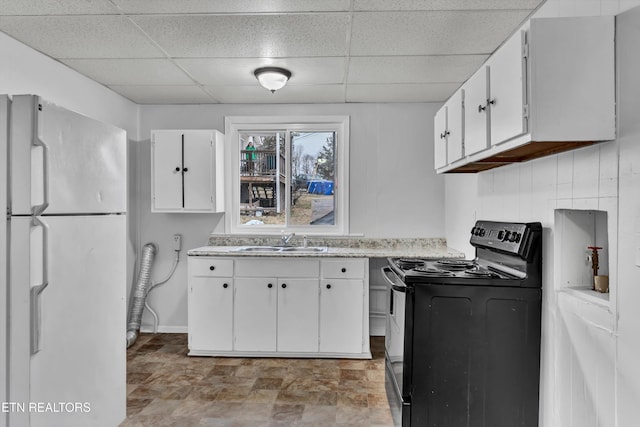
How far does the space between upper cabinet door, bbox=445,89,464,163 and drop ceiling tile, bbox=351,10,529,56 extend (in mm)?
386

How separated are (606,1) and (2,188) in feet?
8.14

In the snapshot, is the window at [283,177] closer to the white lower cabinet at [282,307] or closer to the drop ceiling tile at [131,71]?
the white lower cabinet at [282,307]

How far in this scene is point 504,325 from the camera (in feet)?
6.57

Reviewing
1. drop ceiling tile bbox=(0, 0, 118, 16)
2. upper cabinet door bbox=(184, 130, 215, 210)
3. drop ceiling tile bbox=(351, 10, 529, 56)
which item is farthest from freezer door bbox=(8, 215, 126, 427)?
drop ceiling tile bbox=(351, 10, 529, 56)

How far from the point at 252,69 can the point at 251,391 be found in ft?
7.59

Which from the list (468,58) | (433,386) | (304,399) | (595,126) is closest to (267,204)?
(304,399)

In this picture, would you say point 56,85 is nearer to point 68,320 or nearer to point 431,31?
point 68,320

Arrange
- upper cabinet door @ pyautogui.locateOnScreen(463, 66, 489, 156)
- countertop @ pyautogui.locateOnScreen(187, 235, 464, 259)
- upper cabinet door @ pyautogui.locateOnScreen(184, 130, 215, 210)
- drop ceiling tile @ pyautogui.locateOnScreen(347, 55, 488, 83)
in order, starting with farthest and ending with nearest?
countertop @ pyautogui.locateOnScreen(187, 235, 464, 259), upper cabinet door @ pyautogui.locateOnScreen(184, 130, 215, 210), drop ceiling tile @ pyautogui.locateOnScreen(347, 55, 488, 83), upper cabinet door @ pyautogui.locateOnScreen(463, 66, 489, 156)

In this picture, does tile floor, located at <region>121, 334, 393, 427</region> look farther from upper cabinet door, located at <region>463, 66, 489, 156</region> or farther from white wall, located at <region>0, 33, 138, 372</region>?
upper cabinet door, located at <region>463, 66, 489, 156</region>

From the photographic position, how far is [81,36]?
2467mm

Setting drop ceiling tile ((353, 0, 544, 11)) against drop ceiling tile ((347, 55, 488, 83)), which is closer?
drop ceiling tile ((353, 0, 544, 11))

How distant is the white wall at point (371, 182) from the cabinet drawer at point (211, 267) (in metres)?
0.65

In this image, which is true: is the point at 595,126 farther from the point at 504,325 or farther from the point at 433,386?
the point at 433,386

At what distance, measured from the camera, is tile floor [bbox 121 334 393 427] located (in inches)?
95.0
